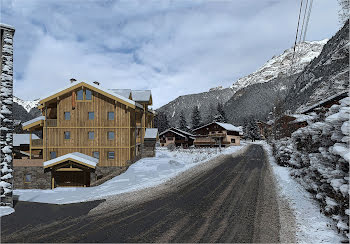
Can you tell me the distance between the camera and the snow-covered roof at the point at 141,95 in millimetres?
33188

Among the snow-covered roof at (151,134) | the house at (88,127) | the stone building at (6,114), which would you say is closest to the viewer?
the stone building at (6,114)

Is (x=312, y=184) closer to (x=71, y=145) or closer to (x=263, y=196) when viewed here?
(x=263, y=196)

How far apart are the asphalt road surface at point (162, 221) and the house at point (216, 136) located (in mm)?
44688

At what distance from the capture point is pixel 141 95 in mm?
34094

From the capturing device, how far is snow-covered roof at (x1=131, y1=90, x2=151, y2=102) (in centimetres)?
3319

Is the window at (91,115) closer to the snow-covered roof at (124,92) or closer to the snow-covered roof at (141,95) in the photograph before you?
the snow-covered roof at (124,92)

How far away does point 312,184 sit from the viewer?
417 inches

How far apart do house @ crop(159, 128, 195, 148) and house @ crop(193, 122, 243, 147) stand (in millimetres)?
2838

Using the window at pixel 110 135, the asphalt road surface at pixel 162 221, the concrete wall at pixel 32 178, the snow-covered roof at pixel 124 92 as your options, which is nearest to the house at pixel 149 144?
the snow-covered roof at pixel 124 92

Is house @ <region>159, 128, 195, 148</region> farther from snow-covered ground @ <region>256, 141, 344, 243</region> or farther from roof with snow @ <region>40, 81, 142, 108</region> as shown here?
snow-covered ground @ <region>256, 141, 344, 243</region>

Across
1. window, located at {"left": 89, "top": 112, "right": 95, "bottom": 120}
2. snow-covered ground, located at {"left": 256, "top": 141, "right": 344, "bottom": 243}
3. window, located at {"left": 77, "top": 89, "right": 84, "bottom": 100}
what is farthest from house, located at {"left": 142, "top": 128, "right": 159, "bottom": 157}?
snow-covered ground, located at {"left": 256, "top": 141, "right": 344, "bottom": 243}

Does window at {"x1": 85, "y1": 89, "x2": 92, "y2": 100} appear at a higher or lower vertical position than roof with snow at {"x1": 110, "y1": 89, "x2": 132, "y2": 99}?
lower

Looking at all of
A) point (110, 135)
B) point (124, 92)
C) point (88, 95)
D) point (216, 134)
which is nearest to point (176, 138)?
point (216, 134)

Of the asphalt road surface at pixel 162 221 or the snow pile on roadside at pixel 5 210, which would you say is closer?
the asphalt road surface at pixel 162 221
